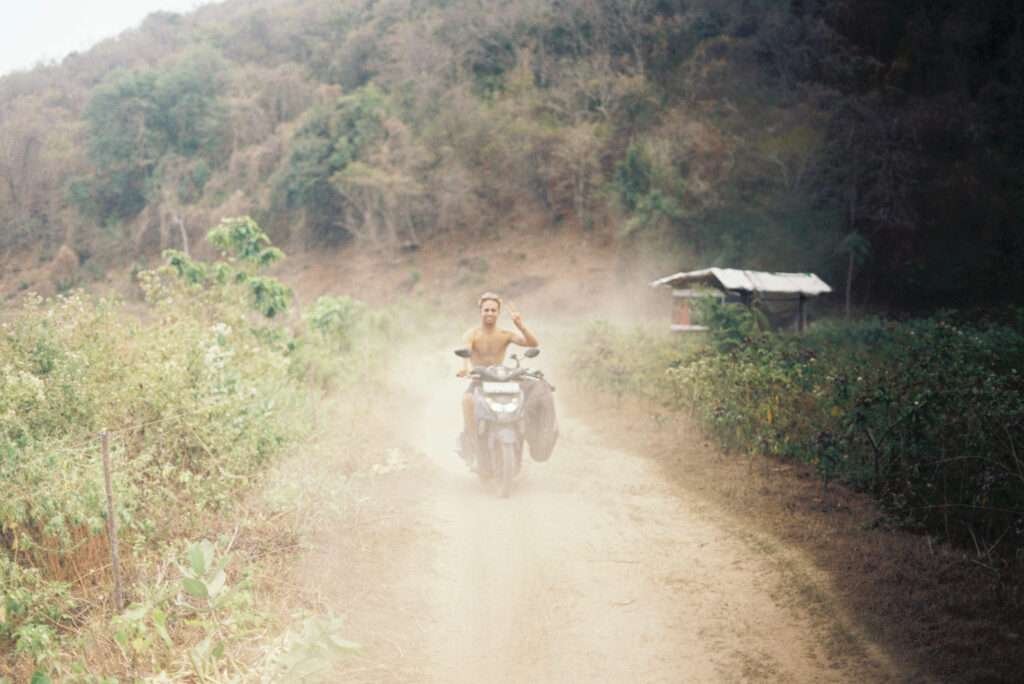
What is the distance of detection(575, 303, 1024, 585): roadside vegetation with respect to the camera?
6.00 metres

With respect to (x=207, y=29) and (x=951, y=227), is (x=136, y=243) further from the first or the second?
(x=207, y=29)

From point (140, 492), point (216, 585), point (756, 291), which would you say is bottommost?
point (756, 291)

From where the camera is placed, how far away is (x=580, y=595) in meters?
5.47

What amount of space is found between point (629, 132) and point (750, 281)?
19.8 m

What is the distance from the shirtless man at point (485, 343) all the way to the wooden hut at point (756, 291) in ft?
38.1

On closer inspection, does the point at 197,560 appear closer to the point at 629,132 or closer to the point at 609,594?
the point at 609,594

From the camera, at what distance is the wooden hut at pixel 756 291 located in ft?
67.7

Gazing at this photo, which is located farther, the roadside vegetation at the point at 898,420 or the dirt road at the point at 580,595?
the roadside vegetation at the point at 898,420

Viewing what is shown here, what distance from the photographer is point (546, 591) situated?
5.51 meters

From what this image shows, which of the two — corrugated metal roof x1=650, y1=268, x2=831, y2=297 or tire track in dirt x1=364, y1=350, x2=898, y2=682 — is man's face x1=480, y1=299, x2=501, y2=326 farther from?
corrugated metal roof x1=650, y1=268, x2=831, y2=297

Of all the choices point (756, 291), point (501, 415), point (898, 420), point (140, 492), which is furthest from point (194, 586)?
point (756, 291)

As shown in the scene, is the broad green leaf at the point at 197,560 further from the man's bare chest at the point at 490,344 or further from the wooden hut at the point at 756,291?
the wooden hut at the point at 756,291

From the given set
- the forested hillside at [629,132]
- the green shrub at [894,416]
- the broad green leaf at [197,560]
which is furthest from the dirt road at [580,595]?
the forested hillside at [629,132]

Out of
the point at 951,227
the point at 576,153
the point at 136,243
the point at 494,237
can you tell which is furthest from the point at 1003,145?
the point at 136,243
